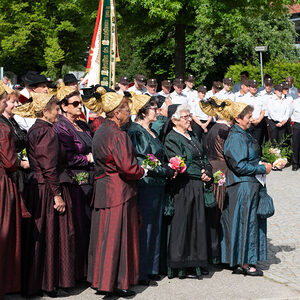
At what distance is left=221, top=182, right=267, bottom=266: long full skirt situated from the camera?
6.59 meters

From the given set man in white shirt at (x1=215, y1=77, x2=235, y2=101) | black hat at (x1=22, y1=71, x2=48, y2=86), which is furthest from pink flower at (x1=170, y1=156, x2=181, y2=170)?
man in white shirt at (x1=215, y1=77, x2=235, y2=101)

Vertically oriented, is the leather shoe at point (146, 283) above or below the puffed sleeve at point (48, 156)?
below

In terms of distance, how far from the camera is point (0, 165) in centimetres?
532

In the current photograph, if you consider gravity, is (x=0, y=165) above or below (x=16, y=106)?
below

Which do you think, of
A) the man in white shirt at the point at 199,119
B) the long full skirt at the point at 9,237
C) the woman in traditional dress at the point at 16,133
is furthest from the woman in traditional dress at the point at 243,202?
the man in white shirt at the point at 199,119

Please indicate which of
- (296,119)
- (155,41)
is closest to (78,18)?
(155,41)

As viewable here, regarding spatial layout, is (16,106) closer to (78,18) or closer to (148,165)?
(148,165)

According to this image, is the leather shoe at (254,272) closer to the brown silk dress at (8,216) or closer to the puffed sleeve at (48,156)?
the puffed sleeve at (48,156)

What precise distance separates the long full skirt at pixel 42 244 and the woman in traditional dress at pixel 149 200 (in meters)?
0.94

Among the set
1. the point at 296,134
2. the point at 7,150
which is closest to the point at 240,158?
the point at 7,150

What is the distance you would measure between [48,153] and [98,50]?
3820 millimetres

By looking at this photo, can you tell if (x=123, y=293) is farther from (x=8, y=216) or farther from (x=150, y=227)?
(x=8, y=216)

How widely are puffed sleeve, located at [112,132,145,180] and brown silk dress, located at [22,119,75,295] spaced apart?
2.09 ft

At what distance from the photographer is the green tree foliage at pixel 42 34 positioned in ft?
108
